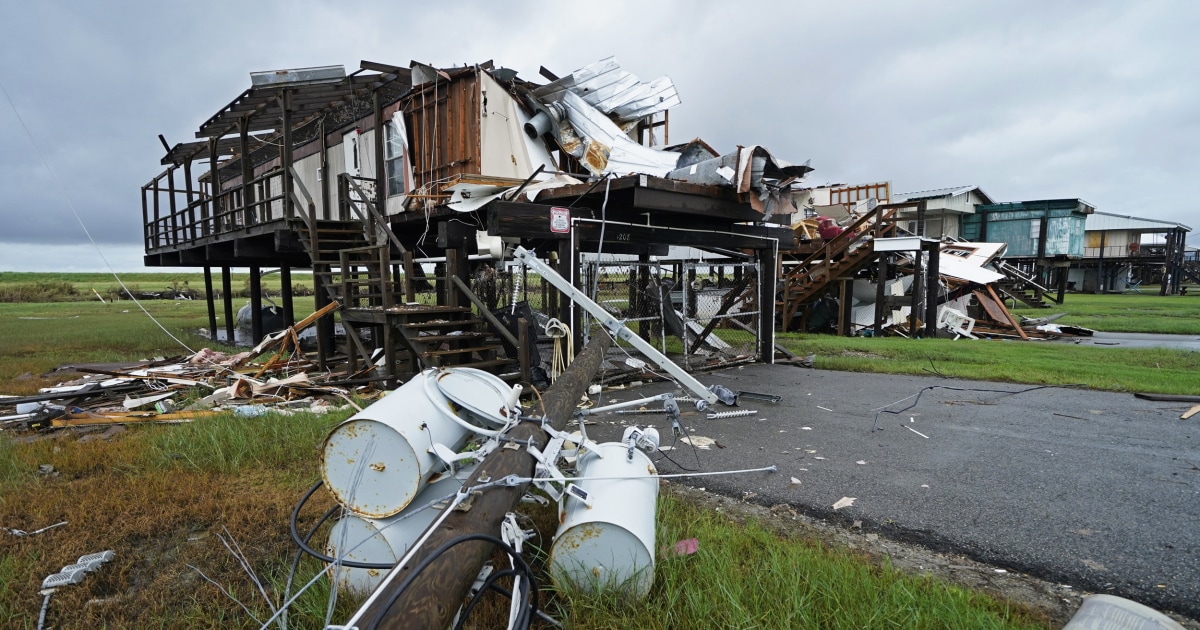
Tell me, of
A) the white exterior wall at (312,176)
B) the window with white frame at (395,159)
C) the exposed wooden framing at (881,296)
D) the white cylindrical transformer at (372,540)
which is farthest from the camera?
the exposed wooden framing at (881,296)

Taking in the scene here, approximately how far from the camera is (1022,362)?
32.4 ft

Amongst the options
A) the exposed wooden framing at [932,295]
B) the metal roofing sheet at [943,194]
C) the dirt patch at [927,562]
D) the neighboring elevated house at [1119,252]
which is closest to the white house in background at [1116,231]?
the neighboring elevated house at [1119,252]

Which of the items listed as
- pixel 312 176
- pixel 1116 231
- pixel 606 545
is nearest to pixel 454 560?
pixel 606 545

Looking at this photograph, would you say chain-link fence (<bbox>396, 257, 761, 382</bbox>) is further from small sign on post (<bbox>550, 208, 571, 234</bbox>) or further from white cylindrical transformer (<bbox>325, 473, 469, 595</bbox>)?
white cylindrical transformer (<bbox>325, 473, 469, 595</bbox>)

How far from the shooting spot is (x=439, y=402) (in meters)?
2.98

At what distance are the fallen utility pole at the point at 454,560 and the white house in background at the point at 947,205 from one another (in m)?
34.6

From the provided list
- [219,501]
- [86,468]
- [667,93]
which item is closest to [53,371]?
[86,468]

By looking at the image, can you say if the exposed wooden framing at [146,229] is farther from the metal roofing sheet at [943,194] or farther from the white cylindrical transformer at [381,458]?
the metal roofing sheet at [943,194]

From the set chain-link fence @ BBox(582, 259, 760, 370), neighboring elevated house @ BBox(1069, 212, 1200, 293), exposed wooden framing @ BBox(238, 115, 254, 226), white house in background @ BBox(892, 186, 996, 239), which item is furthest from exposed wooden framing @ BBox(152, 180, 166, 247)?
neighboring elevated house @ BBox(1069, 212, 1200, 293)

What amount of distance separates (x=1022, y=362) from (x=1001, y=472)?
22.3 ft

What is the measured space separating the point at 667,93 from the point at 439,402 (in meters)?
9.62

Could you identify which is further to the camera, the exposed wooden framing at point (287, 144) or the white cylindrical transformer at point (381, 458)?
the exposed wooden framing at point (287, 144)

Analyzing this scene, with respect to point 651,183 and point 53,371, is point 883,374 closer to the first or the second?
point 651,183

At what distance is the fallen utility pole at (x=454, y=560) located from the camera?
187cm
